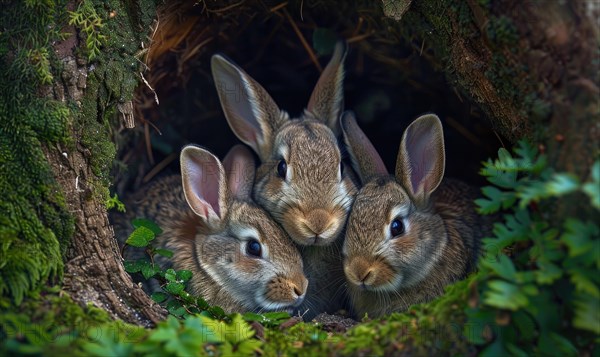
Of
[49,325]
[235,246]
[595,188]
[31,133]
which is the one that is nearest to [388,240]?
[235,246]

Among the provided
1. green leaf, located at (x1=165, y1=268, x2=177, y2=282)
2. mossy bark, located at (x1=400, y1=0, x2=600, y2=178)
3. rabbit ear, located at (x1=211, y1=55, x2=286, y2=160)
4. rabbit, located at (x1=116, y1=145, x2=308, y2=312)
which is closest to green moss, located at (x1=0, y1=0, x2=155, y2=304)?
green leaf, located at (x1=165, y1=268, x2=177, y2=282)

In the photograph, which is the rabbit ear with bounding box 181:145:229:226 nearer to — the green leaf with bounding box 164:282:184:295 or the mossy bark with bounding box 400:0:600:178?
the green leaf with bounding box 164:282:184:295

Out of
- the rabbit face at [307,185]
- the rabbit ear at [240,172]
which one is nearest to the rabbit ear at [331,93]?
the rabbit face at [307,185]

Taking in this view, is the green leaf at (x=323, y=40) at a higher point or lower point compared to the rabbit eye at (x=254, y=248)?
higher

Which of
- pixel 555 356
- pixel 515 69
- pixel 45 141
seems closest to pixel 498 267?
pixel 555 356

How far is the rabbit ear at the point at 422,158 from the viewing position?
15.7 feet

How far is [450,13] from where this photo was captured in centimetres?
438

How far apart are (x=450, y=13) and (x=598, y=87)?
137cm

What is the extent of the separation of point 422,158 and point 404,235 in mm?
619

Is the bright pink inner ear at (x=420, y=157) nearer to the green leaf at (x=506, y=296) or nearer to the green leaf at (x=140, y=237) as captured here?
the green leaf at (x=506, y=296)

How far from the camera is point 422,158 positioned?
4.97 meters

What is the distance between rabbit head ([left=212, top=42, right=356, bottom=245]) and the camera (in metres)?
4.74

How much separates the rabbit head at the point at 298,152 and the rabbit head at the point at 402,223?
7.3 inches

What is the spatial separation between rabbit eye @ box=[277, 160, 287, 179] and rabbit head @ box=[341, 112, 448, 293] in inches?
23.9
